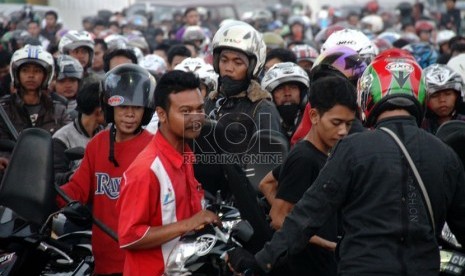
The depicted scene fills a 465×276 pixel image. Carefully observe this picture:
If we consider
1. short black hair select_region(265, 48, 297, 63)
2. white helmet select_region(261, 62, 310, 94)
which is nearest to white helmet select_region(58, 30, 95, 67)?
short black hair select_region(265, 48, 297, 63)

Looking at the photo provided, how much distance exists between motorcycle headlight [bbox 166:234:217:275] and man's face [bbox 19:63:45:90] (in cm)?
530

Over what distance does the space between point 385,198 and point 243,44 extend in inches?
162

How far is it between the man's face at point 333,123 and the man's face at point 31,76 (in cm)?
519

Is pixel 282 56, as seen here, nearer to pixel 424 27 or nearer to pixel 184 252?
pixel 184 252

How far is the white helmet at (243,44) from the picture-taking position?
9.20 m

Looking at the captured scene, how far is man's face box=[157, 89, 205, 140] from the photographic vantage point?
6.23m

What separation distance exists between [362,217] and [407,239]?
221mm

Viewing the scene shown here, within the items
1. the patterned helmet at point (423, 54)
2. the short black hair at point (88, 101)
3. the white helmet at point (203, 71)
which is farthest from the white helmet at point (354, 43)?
the patterned helmet at point (423, 54)

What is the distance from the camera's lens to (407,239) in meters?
5.26

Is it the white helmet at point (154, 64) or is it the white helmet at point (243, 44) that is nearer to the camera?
the white helmet at point (243, 44)

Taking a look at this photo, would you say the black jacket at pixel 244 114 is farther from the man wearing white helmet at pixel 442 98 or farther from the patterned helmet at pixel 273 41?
Answer: the patterned helmet at pixel 273 41

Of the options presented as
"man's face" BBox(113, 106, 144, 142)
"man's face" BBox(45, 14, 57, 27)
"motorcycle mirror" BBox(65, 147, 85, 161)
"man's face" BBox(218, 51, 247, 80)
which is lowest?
"man's face" BBox(45, 14, 57, 27)

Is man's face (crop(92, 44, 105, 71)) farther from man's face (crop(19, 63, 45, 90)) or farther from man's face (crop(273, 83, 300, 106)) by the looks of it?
man's face (crop(273, 83, 300, 106))

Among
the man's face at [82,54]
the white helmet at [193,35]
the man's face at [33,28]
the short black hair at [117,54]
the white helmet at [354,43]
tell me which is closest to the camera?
the white helmet at [354,43]
